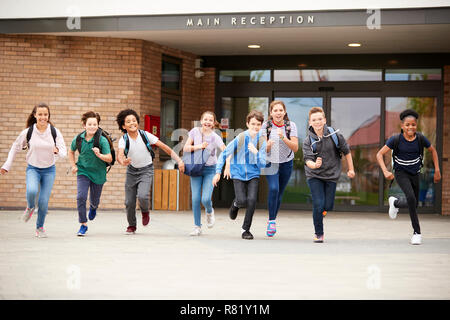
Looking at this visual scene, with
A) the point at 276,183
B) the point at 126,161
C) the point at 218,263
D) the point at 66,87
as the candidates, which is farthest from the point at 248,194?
the point at 66,87

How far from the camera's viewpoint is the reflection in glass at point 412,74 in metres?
16.7

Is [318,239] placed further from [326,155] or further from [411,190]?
[411,190]

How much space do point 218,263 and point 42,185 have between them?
3.61 m

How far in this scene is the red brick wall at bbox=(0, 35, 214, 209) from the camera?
15.5 metres

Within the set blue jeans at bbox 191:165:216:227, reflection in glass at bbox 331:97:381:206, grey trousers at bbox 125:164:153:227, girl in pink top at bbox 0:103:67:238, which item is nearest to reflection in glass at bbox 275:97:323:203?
reflection in glass at bbox 331:97:381:206

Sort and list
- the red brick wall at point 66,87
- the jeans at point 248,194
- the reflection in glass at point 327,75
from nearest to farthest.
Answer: the jeans at point 248,194 < the red brick wall at point 66,87 < the reflection in glass at point 327,75

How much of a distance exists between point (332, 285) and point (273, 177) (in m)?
4.18

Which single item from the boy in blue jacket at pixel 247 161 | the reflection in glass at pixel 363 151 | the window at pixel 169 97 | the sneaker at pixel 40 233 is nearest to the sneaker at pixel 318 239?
the boy in blue jacket at pixel 247 161

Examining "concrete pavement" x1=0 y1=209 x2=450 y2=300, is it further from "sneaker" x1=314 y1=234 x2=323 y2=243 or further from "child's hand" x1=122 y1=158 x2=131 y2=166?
"child's hand" x1=122 y1=158 x2=131 y2=166

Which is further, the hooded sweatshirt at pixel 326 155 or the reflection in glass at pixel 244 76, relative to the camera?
the reflection in glass at pixel 244 76

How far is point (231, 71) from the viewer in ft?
58.2

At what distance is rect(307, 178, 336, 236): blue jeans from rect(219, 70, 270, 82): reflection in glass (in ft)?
25.5

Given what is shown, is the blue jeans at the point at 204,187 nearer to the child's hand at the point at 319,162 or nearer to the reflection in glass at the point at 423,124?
the child's hand at the point at 319,162

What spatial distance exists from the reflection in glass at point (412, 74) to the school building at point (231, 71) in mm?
22
